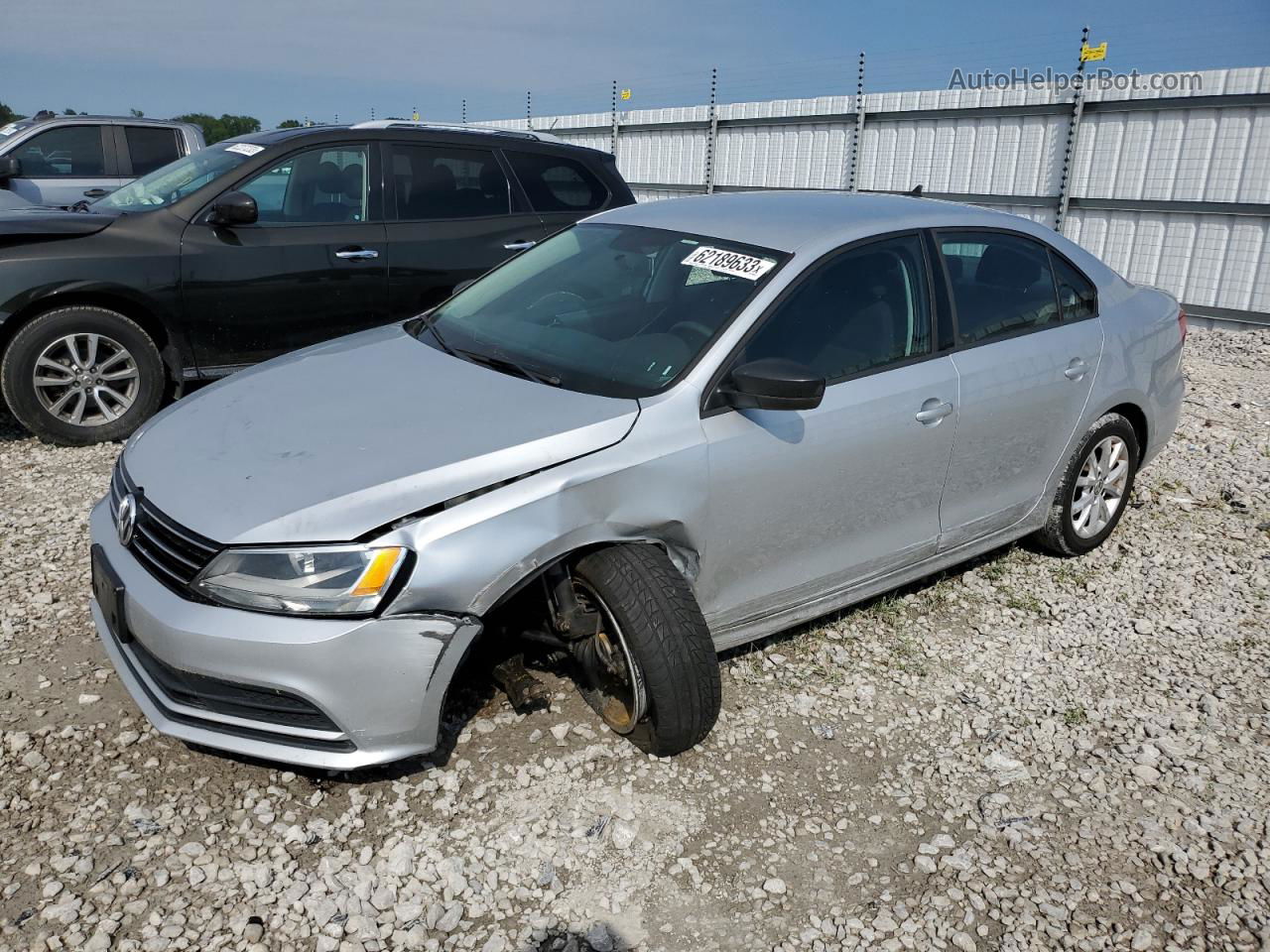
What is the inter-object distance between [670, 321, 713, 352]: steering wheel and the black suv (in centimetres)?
339

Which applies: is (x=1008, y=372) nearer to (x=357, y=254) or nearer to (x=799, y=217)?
(x=799, y=217)

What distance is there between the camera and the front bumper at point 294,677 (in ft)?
8.00

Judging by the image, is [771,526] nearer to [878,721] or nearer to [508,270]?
[878,721]

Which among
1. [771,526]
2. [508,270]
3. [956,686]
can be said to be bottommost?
[956,686]

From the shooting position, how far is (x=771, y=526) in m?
3.17

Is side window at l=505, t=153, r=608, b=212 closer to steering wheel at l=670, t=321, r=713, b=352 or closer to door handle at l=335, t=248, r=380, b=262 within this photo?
door handle at l=335, t=248, r=380, b=262

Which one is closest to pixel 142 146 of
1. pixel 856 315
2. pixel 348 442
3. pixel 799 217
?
pixel 799 217

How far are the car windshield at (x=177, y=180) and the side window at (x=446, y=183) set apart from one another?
2.91 ft

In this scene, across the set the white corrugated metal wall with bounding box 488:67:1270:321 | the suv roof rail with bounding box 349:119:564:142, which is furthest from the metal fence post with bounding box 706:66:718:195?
the suv roof rail with bounding box 349:119:564:142

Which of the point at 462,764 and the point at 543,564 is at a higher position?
the point at 543,564

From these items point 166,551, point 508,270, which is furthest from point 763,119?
point 166,551

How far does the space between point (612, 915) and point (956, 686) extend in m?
1.71

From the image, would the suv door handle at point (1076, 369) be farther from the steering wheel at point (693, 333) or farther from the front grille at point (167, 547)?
the front grille at point (167, 547)

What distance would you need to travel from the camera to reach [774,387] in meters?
2.90
